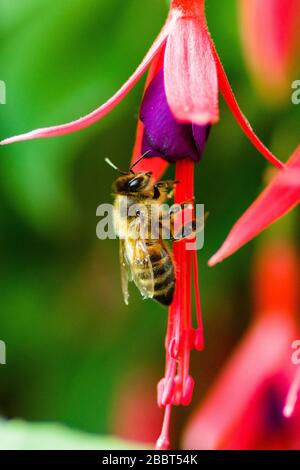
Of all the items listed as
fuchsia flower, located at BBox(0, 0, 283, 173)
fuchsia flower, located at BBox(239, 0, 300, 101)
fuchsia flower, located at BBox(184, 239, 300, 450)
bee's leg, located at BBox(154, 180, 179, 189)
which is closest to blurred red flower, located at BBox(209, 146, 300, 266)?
fuchsia flower, located at BBox(0, 0, 283, 173)

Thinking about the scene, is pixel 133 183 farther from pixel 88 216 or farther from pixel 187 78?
Answer: pixel 88 216

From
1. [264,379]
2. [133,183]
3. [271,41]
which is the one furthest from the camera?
[264,379]

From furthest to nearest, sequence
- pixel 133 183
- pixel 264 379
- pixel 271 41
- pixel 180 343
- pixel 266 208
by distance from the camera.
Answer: pixel 264 379 → pixel 271 41 → pixel 133 183 → pixel 180 343 → pixel 266 208

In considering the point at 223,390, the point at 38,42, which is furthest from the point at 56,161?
the point at 223,390

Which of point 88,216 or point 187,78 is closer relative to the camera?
point 187,78

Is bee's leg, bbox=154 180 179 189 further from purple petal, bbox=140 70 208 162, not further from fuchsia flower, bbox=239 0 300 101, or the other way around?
fuchsia flower, bbox=239 0 300 101

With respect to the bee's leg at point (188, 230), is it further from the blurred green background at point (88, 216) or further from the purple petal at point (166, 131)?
the blurred green background at point (88, 216)
